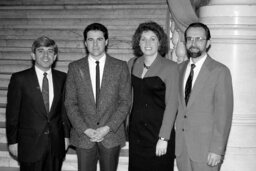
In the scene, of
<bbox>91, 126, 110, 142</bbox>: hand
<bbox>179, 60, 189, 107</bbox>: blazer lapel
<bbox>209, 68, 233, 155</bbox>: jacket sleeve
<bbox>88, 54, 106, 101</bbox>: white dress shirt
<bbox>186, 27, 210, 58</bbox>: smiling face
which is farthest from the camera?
<bbox>88, 54, 106, 101</bbox>: white dress shirt

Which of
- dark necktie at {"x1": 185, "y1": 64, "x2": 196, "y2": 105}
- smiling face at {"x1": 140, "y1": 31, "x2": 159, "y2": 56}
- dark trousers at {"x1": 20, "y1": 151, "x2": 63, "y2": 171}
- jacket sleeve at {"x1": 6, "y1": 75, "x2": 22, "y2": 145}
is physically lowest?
dark trousers at {"x1": 20, "y1": 151, "x2": 63, "y2": 171}

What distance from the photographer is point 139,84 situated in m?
3.82

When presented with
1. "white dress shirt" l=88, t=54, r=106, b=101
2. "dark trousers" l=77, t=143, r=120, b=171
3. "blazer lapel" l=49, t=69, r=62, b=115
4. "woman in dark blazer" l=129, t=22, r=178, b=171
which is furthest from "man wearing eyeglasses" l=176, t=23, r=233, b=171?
"blazer lapel" l=49, t=69, r=62, b=115

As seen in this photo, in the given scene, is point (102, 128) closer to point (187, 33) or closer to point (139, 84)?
point (139, 84)

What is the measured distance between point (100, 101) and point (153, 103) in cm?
53

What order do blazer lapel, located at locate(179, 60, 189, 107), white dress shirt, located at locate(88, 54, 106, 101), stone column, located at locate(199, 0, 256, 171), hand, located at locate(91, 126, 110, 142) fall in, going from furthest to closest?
stone column, located at locate(199, 0, 256, 171), white dress shirt, located at locate(88, 54, 106, 101), hand, located at locate(91, 126, 110, 142), blazer lapel, located at locate(179, 60, 189, 107)

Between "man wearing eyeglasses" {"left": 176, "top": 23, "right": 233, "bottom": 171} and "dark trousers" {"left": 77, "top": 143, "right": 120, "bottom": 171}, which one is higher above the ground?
"man wearing eyeglasses" {"left": 176, "top": 23, "right": 233, "bottom": 171}

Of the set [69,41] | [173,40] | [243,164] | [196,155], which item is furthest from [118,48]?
[196,155]

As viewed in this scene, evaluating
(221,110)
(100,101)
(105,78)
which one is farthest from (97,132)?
(221,110)

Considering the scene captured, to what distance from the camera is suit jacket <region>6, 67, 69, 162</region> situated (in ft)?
12.5

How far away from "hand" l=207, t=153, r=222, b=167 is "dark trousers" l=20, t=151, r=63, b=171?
1585 millimetres

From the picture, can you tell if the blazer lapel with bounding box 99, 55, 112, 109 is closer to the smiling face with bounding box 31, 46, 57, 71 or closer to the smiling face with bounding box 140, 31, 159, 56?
the smiling face with bounding box 140, 31, 159, 56

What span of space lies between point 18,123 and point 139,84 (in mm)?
1295

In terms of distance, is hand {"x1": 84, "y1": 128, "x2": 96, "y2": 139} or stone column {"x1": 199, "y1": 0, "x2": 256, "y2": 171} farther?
stone column {"x1": 199, "y1": 0, "x2": 256, "y2": 171}
